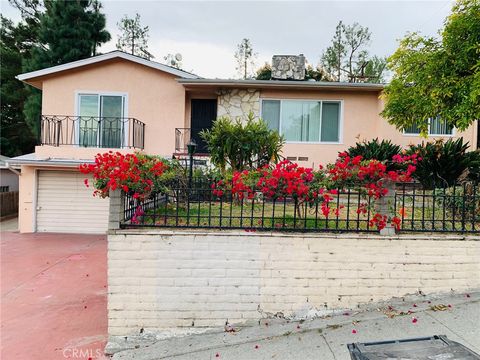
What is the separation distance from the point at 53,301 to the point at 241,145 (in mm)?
4533

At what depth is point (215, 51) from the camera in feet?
81.7

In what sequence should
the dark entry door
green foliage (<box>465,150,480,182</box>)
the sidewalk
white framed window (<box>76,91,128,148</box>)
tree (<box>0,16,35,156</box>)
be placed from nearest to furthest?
1. the sidewalk
2. green foliage (<box>465,150,480,182</box>)
3. white framed window (<box>76,91,128,148</box>)
4. the dark entry door
5. tree (<box>0,16,35,156</box>)

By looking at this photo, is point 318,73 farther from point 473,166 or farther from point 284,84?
point 473,166

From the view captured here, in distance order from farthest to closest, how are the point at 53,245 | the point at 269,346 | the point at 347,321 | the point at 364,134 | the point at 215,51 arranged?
the point at 215,51
the point at 364,134
the point at 53,245
the point at 347,321
the point at 269,346

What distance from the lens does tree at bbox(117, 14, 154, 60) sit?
26234mm

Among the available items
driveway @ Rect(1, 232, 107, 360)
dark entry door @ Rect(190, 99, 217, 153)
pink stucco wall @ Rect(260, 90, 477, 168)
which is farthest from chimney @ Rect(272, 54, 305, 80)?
driveway @ Rect(1, 232, 107, 360)

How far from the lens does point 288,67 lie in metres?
11.9

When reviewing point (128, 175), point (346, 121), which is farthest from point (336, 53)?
point (128, 175)

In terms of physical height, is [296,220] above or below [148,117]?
below

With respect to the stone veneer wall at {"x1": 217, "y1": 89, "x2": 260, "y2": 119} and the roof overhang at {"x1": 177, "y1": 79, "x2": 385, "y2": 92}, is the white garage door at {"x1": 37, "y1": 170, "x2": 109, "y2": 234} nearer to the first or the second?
the roof overhang at {"x1": 177, "y1": 79, "x2": 385, "y2": 92}

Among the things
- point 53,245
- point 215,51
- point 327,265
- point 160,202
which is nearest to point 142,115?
point 53,245

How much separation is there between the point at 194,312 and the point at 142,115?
9154mm

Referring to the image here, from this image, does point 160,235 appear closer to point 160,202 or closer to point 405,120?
point 160,202

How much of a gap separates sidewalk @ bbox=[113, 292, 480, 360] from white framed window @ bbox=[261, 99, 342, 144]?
7.62 meters
